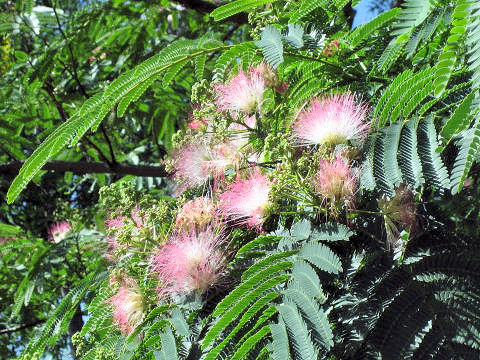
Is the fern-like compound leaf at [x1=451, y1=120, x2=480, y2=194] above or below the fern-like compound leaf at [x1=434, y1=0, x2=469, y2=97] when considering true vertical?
below

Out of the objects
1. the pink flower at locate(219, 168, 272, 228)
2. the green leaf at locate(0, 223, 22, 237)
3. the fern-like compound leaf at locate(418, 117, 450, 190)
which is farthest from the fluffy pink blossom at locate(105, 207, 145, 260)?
the green leaf at locate(0, 223, 22, 237)

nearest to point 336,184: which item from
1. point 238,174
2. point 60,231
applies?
point 238,174

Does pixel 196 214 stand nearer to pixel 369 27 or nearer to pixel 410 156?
pixel 410 156

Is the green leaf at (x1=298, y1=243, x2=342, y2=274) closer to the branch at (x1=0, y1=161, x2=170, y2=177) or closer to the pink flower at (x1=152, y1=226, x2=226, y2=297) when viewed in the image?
the pink flower at (x1=152, y1=226, x2=226, y2=297)

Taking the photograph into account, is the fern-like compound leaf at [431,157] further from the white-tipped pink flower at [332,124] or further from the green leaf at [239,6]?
the green leaf at [239,6]

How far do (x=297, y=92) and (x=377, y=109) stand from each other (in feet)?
1.03

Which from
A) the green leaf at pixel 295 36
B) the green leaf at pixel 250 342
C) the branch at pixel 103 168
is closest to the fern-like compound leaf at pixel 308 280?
the green leaf at pixel 250 342

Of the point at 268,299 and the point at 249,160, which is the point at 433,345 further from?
the point at 249,160

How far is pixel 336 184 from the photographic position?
1.68 m

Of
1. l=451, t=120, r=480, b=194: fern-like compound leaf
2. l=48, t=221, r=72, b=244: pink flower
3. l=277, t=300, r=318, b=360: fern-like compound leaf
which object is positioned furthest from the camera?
l=48, t=221, r=72, b=244: pink flower

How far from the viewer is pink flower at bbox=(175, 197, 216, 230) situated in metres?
1.89

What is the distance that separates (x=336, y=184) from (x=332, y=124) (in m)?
0.20

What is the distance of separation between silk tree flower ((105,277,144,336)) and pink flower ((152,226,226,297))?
0.08 meters

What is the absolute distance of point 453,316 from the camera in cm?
153
